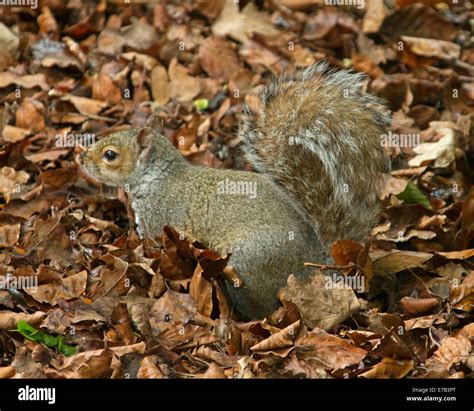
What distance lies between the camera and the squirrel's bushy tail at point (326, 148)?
4848 mm

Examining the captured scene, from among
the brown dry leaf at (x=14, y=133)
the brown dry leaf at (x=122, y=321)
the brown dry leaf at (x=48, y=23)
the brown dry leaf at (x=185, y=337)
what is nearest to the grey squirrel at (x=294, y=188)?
the brown dry leaf at (x=185, y=337)

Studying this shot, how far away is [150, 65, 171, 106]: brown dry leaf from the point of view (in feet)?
23.5

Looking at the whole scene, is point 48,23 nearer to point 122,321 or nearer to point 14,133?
point 14,133

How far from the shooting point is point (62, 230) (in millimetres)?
5426

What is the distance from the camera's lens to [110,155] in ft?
18.1

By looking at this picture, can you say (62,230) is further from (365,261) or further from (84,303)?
(365,261)

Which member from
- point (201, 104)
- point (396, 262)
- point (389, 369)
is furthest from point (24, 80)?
point (389, 369)

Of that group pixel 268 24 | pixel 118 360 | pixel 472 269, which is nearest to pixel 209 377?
pixel 118 360

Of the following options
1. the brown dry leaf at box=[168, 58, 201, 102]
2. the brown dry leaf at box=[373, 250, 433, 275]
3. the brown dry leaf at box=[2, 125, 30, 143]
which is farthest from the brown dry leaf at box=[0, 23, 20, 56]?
the brown dry leaf at box=[373, 250, 433, 275]

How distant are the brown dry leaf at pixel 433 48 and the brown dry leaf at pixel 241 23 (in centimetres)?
122

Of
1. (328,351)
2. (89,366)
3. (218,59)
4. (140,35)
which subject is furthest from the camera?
(140,35)

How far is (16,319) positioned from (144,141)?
1468 millimetres

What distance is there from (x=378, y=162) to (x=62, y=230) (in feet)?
6.47

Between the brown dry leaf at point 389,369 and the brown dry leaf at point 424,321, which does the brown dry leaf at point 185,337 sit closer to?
the brown dry leaf at point 389,369
